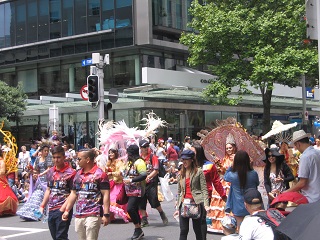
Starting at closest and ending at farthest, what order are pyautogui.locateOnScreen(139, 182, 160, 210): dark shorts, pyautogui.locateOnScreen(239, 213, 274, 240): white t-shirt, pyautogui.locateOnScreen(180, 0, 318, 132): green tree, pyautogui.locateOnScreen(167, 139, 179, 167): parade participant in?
pyautogui.locateOnScreen(239, 213, 274, 240): white t-shirt → pyautogui.locateOnScreen(139, 182, 160, 210): dark shorts → pyautogui.locateOnScreen(167, 139, 179, 167): parade participant → pyautogui.locateOnScreen(180, 0, 318, 132): green tree

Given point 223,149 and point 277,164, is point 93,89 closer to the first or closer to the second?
point 223,149

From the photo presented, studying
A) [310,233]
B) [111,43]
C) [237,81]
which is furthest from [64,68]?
[310,233]

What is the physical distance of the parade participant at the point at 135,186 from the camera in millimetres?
10008

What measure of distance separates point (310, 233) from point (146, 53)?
31.6m

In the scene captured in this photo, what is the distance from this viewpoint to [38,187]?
1358 centimetres

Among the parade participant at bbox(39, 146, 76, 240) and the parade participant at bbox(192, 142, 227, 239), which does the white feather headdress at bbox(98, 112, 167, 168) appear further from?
the parade participant at bbox(39, 146, 76, 240)

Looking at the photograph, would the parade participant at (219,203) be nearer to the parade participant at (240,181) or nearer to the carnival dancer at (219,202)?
the carnival dancer at (219,202)

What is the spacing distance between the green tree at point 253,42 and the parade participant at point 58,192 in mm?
21068

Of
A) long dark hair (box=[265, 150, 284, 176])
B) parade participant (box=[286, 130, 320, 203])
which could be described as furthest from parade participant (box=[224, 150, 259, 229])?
long dark hair (box=[265, 150, 284, 176])

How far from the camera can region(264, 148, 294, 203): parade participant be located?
962 cm

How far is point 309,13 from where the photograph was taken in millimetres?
7656

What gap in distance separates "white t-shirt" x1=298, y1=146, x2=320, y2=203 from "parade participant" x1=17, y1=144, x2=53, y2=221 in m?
7.40

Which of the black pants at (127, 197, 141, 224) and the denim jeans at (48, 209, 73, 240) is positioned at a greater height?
the denim jeans at (48, 209, 73, 240)

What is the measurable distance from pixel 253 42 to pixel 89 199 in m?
22.5
